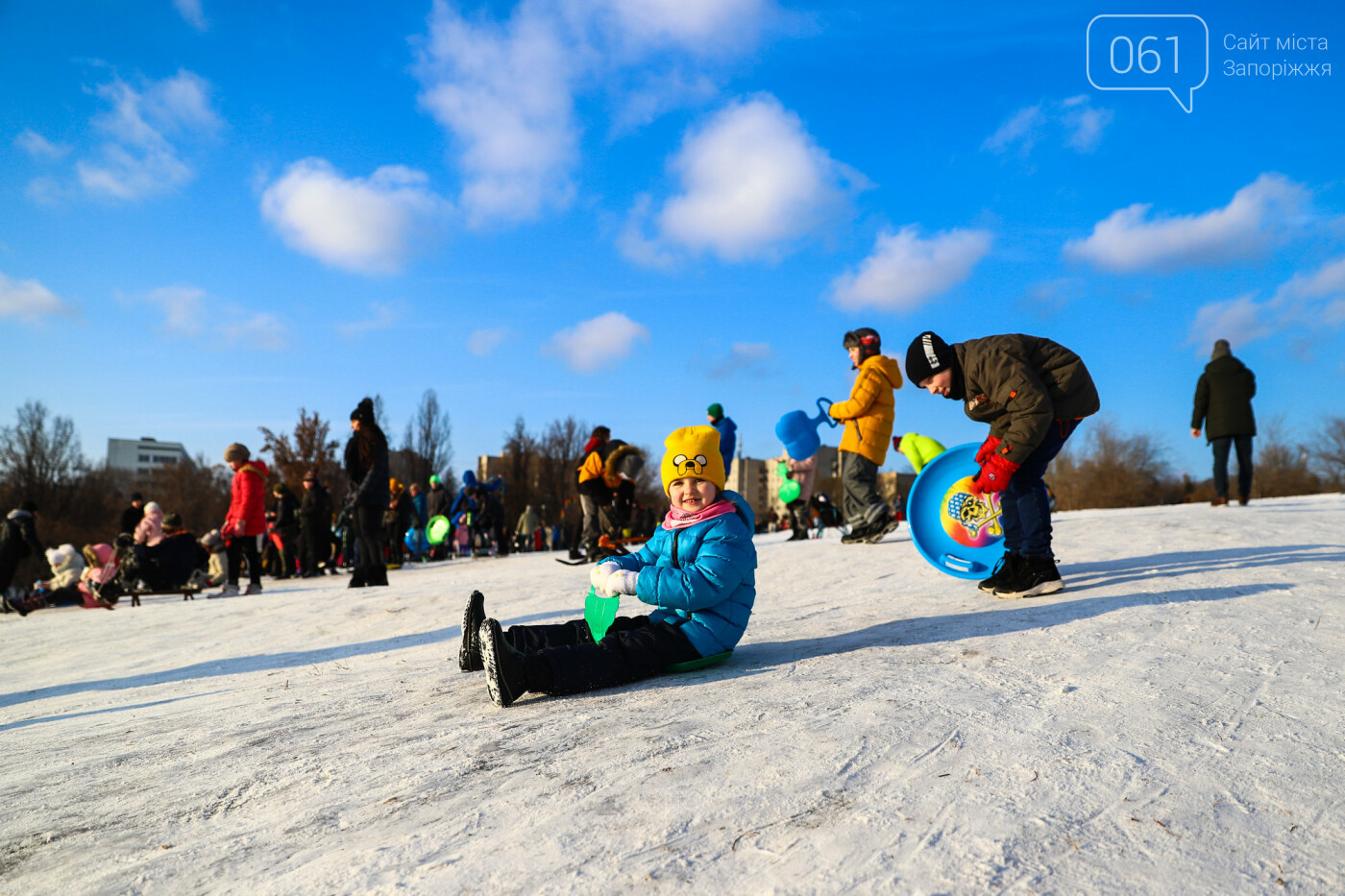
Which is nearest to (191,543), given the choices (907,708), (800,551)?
(800,551)

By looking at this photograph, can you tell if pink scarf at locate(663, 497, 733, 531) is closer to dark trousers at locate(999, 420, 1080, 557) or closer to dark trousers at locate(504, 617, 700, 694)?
dark trousers at locate(504, 617, 700, 694)

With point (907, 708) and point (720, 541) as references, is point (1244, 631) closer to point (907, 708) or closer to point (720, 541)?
point (907, 708)

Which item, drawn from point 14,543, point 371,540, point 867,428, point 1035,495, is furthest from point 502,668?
point 14,543

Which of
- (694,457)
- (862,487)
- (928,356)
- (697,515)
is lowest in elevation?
(697,515)

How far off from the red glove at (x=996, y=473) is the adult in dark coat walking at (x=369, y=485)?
691 centimetres

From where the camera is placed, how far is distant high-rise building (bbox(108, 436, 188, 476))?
114 m

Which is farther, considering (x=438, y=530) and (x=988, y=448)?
(x=438, y=530)

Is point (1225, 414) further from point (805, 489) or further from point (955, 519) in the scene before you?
point (955, 519)

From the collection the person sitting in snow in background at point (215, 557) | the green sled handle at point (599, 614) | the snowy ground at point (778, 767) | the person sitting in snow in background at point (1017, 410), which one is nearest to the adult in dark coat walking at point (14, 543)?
the person sitting in snow in background at point (215, 557)

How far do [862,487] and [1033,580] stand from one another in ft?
12.3

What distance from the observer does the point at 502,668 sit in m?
3.09

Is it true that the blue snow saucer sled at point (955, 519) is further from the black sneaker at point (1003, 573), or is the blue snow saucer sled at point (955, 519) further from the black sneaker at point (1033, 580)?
the black sneaker at point (1033, 580)

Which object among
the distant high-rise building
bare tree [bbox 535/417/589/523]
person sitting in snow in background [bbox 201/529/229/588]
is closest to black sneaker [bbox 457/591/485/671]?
person sitting in snow in background [bbox 201/529/229/588]

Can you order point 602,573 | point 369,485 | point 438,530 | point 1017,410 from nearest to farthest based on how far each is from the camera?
point 602,573
point 1017,410
point 369,485
point 438,530
